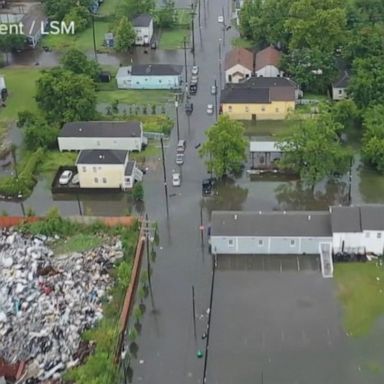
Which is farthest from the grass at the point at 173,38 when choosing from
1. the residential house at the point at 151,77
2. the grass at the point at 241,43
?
the residential house at the point at 151,77

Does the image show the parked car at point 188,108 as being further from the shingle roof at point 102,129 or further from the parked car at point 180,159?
the parked car at point 180,159

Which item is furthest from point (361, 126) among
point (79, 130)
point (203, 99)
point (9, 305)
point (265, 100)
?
point (9, 305)

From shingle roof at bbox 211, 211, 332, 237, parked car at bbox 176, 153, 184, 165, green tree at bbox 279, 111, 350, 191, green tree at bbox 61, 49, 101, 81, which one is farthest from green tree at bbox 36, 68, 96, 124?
shingle roof at bbox 211, 211, 332, 237

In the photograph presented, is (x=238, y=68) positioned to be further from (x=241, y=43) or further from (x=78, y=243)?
(x=78, y=243)

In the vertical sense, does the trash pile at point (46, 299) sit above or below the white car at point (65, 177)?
below

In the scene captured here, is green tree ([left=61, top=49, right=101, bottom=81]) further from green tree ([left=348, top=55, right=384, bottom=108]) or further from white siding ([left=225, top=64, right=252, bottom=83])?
green tree ([left=348, top=55, right=384, bottom=108])

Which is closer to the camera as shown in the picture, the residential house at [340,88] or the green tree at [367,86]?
the green tree at [367,86]

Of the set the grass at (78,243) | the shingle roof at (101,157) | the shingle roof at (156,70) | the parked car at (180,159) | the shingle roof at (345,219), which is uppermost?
the shingle roof at (156,70)

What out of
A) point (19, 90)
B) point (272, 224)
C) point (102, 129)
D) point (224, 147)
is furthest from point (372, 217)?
point (19, 90)
